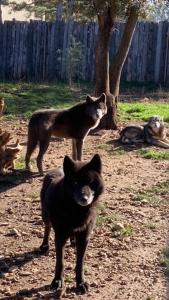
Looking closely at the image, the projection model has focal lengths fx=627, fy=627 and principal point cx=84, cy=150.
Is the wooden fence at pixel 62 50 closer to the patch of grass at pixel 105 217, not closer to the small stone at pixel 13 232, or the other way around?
the patch of grass at pixel 105 217

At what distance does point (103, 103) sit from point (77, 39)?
1093 cm

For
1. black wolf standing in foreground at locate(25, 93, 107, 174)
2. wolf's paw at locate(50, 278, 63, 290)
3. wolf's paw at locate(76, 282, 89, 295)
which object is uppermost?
black wolf standing in foreground at locate(25, 93, 107, 174)

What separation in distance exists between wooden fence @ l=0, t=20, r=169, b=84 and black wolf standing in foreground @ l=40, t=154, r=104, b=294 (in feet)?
49.8

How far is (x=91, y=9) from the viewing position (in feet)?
42.4

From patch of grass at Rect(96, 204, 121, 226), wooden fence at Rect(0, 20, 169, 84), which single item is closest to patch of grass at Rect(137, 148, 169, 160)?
patch of grass at Rect(96, 204, 121, 226)

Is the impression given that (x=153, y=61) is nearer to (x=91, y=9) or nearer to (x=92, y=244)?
(x=91, y=9)

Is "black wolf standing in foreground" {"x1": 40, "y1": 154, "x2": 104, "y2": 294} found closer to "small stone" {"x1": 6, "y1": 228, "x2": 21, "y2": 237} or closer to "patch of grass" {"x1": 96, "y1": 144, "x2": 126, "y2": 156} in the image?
"small stone" {"x1": 6, "y1": 228, "x2": 21, "y2": 237}

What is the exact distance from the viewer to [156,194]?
8.89 metres

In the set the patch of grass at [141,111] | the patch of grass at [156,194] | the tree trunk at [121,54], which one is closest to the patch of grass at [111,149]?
the patch of grass at [156,194]

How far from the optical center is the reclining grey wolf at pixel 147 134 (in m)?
11.8

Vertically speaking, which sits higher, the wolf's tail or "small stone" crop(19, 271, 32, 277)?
the wolf's tail

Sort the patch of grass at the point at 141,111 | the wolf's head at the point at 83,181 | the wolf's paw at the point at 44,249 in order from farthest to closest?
the patch of grass at the point at 141,111
the wolf's paw at the point at 44,249
the wolf's head at the point at 83,181

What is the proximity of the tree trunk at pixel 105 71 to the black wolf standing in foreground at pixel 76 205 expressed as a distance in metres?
7.25

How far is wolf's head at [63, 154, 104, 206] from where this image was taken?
5246 mm
